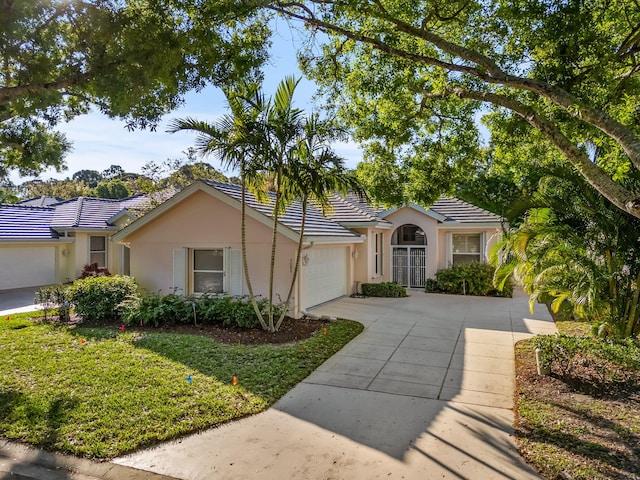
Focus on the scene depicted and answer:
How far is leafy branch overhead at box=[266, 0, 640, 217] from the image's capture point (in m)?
6.62

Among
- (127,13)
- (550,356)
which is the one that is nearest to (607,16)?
(550,356)

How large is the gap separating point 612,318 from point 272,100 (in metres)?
8.82

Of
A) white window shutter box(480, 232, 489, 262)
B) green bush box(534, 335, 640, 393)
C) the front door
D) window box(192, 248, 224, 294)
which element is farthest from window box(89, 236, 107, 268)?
green bush box(534, 335, 640, 393)

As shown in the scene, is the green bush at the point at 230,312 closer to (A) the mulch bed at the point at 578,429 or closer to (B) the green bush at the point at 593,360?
(A) the mulch bed at the point at 578,429

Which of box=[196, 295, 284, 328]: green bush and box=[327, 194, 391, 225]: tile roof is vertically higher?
box=[327, 194, 391, 225]: tile roof

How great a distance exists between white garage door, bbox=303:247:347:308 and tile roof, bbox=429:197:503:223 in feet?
18.6

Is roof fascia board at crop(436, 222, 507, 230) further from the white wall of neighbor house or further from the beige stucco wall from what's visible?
the white wall of neighbor house

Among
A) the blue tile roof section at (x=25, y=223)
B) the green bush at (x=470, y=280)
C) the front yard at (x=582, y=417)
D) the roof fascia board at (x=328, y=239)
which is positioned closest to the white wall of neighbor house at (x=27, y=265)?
the blue tile roof section at (x=25, y=223)

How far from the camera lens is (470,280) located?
1878 cm

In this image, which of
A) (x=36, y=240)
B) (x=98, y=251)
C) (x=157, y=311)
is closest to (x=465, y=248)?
(x=157, y=311)

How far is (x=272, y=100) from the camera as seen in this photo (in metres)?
10.3

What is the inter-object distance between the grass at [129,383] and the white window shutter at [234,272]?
3.11 meters

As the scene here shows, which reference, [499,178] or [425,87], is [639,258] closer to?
[425,87]

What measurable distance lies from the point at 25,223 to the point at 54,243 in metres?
1.69
